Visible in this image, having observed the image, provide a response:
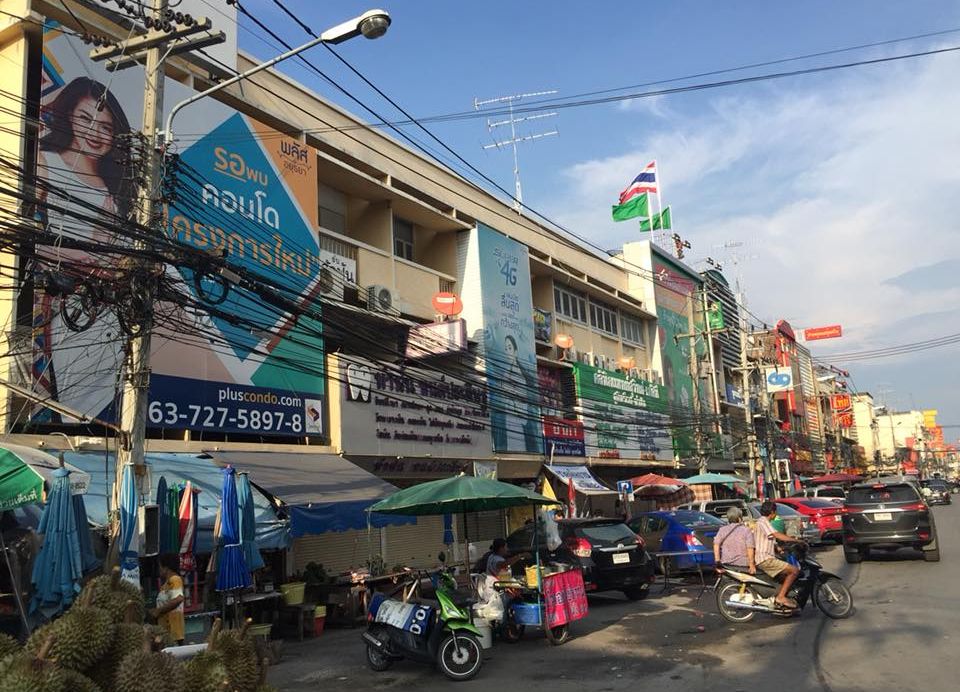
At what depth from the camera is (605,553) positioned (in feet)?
44.3

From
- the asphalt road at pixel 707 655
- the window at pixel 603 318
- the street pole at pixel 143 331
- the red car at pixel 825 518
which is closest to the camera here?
the asphalt road at pixel 707 655

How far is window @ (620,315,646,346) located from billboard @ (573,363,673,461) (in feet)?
9.00

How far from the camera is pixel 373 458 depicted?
57.6 feet

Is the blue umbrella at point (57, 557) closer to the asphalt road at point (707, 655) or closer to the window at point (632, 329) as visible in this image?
the asphalt road at point (707, 655)

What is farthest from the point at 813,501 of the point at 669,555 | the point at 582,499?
the point at 669,555

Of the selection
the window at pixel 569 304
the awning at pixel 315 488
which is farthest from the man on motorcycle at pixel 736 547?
the window at pixel 569 304

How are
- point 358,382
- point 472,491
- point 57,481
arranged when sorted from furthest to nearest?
point 358,382 < point 472,491 < point 57,481

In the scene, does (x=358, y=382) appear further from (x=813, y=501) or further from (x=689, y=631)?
(x=813, y=501)

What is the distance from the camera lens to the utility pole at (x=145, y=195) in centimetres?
875

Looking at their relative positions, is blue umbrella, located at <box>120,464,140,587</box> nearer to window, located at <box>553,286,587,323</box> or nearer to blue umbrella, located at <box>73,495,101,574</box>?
blue umbrella, located at <box>73,495,101,574</box>

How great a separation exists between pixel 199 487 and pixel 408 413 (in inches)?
295

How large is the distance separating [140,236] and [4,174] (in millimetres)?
3671

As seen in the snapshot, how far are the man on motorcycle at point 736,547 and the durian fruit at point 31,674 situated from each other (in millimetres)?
9465

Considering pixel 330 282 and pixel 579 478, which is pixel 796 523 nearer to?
pixel 579 478
